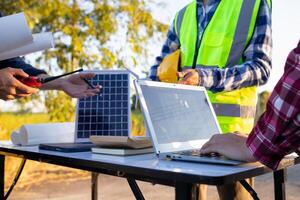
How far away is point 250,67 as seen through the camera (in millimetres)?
1885

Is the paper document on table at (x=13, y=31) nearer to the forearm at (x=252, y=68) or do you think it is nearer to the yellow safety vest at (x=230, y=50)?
the forearm at (x=252, y=68)

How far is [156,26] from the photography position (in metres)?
5.36

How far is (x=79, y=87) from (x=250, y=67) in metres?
0.80

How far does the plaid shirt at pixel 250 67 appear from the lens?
1.79 meters

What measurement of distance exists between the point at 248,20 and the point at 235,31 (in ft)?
0.27

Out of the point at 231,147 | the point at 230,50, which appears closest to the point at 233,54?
the point at 230,50

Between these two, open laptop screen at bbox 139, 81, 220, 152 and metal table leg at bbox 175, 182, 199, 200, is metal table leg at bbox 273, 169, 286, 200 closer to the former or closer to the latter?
open laptop screen at bbox 139, 81, 220, 152

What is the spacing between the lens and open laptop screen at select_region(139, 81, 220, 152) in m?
1.37

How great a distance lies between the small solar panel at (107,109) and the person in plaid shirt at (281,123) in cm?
77

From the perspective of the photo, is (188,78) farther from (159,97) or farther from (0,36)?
(0,36)

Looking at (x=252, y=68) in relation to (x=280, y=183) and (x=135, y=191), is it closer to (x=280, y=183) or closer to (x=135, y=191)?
(x=280, y=183)

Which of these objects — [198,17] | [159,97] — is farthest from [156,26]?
[159,97]

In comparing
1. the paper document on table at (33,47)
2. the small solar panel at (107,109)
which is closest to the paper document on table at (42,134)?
the small solar panel at (107,109)

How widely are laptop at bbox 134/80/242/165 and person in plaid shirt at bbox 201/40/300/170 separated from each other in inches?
4.5
